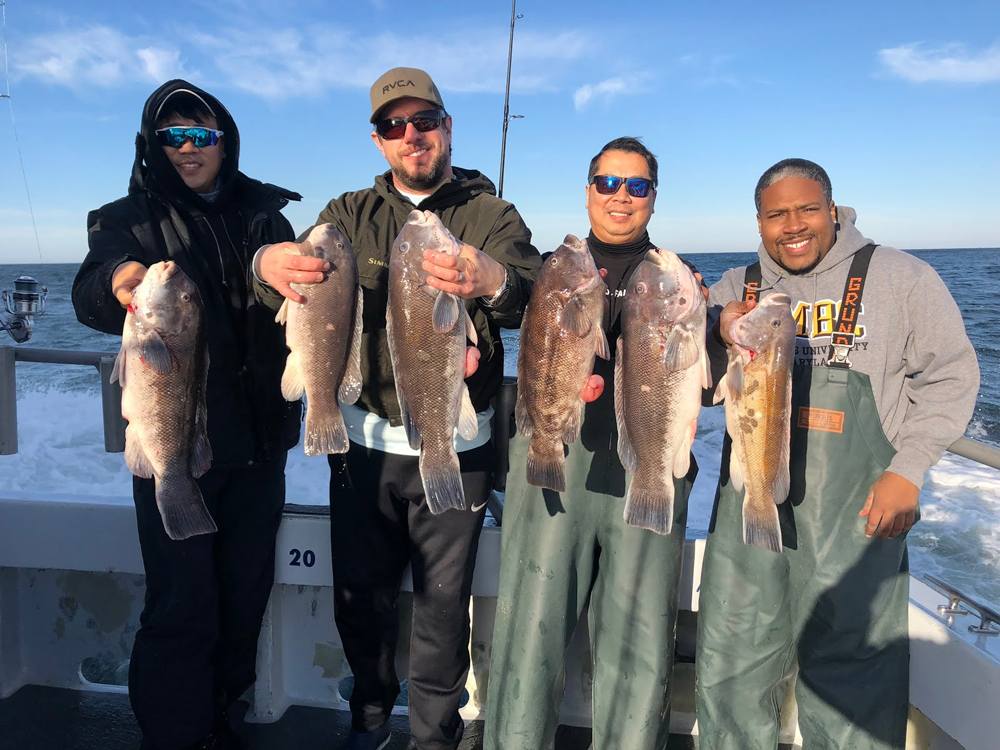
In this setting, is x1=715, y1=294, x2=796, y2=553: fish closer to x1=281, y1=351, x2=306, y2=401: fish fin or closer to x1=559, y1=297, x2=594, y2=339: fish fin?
x1=559, y1=297, x2=594, y2=339: fish fin

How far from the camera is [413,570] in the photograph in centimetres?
336

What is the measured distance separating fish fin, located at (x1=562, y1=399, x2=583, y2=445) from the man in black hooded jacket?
4.75 ft

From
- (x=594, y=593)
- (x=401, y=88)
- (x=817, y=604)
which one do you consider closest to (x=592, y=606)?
(x=594, y=593)

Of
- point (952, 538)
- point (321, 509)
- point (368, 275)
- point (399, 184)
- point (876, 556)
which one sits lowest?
point (952, 538)

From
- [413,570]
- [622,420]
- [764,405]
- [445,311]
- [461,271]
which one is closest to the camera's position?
[461,271]

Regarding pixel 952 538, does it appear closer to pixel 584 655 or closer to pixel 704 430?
pixel 704 430

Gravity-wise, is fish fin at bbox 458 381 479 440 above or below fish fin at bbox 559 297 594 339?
below

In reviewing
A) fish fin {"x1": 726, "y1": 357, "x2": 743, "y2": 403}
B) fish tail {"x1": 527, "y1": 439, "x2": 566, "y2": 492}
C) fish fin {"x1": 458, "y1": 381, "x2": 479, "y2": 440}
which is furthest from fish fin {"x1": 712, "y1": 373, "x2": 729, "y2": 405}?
fish fin {"x1": 458, "y1": 381, "x2": 479, "y2": 440}

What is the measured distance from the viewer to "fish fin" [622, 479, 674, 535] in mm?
2822

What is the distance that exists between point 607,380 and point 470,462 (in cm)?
79

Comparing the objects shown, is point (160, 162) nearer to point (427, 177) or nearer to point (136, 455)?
point (427, 177)

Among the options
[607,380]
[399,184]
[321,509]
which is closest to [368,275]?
[399,184]

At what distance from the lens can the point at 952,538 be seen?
8.90 m

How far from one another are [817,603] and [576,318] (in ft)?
5.49
